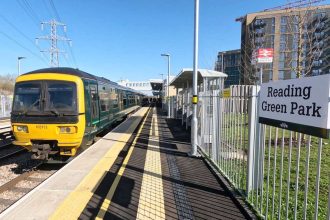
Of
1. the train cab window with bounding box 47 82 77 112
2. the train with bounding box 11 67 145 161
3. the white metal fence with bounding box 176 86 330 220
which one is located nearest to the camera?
the white metal fence with bounding box 176 86 330 220

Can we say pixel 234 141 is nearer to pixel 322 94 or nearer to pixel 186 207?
pixel 186 207

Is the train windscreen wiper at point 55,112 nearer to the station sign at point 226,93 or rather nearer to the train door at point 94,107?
the train door at point 94,107

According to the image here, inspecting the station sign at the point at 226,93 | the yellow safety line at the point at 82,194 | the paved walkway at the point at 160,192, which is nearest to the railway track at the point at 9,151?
the yellow safety line at the point at 82,194

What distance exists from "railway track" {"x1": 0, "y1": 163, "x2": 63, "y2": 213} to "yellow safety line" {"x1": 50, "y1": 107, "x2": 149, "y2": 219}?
133 centimetres

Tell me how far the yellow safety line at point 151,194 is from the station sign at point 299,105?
7.57 ft

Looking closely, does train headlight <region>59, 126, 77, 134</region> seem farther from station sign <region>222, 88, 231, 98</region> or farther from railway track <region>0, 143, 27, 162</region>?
station sign <region>222, 88, 231, 98</region>

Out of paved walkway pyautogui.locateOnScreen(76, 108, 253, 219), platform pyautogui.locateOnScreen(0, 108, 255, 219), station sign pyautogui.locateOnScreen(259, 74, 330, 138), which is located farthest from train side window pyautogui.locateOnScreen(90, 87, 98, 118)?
station sign pyautogui.locateOnScreen(259, 74, 330, 138)

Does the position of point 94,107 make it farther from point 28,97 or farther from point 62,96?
point 28,97

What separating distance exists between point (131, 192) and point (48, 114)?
3.79 metres

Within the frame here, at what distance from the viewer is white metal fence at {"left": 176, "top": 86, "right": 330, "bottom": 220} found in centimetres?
417

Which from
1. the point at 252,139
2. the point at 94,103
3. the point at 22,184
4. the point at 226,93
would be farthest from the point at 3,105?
the point at 252,139

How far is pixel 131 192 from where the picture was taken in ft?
19.9

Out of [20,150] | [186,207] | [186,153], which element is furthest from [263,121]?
[20,150]

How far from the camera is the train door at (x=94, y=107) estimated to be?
1030 cm
